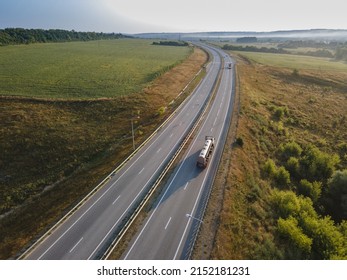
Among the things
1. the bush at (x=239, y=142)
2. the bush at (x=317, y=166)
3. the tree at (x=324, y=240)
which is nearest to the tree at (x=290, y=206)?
the tree at (x=324, y=240)

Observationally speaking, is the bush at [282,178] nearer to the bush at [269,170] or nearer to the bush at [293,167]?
the bush at [269,170]

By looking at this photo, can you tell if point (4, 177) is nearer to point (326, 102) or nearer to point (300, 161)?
point (300, 161)

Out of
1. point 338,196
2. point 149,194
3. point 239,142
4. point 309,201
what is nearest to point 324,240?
point 309,201

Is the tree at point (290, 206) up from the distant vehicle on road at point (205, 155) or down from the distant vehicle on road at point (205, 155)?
down

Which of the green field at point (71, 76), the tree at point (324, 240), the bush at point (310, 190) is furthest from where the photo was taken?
the green field at point (71, 76)

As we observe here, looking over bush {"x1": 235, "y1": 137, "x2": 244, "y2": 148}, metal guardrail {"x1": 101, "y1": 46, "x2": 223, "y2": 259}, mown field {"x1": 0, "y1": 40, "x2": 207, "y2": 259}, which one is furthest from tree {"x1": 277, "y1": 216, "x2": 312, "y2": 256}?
mown field {"x1": 0, "y1": 40, "x2": 207, "y2": 259}

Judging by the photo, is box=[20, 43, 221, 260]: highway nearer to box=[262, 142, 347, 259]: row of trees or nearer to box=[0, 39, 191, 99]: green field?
A: box=[262, 142, 347, 259]: row of trees
